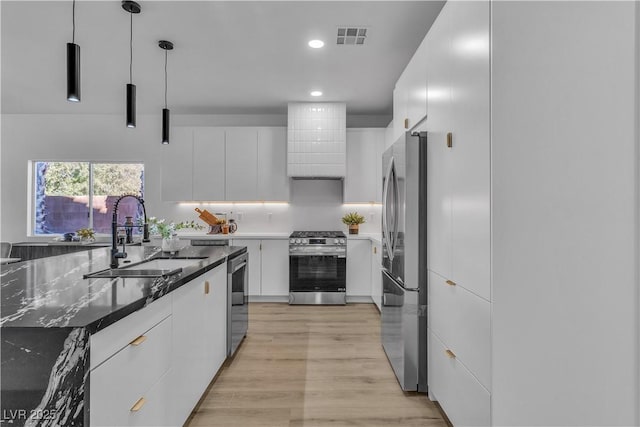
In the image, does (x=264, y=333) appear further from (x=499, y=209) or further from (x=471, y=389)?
(x=499, y=209)

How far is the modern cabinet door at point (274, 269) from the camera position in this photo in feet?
15.6

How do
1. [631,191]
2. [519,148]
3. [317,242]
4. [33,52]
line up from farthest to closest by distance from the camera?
[317,242] < [33,52] < [519,148] < [631,191]

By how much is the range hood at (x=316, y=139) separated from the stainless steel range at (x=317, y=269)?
94cm

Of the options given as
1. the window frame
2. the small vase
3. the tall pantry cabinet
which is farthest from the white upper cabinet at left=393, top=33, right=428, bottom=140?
the window frame

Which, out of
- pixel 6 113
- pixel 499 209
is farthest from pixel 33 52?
pixel 499 209

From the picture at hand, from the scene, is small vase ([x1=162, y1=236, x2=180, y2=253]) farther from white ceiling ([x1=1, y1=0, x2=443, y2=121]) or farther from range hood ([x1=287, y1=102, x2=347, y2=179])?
range hood ([x1=287, y1=102, x2=347, y2=179])

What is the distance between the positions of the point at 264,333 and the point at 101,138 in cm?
407

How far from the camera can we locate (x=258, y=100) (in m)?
4.76

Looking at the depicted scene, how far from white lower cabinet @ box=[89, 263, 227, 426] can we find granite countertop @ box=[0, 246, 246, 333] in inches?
2.3

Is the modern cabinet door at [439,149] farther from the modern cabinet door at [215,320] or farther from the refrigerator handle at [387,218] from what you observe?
the modern cabinet door at [215,320]

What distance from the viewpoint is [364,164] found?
5.00 m

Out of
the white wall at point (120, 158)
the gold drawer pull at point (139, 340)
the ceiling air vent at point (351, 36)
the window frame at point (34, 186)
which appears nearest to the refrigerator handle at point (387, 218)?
the ceiling air vent at point (351, 36)

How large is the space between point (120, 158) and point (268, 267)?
114 inches

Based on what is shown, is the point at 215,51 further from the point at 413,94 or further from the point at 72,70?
the point at 413,94
